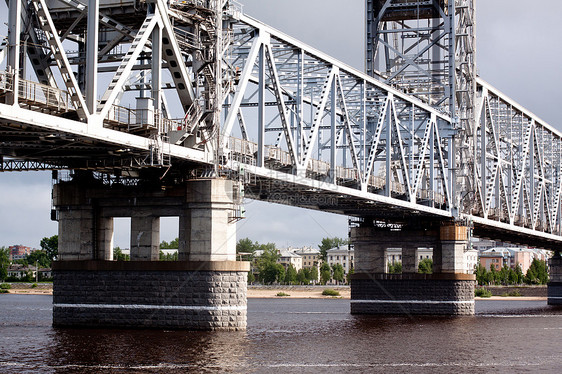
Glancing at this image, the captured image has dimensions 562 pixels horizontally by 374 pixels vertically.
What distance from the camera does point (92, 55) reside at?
1826 inches

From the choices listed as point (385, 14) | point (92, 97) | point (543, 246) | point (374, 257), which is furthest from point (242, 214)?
point (543, 246)

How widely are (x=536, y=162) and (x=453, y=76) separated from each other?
159 feet

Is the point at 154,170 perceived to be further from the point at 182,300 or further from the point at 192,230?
the point at 182,300

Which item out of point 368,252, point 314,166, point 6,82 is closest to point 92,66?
point 6,82

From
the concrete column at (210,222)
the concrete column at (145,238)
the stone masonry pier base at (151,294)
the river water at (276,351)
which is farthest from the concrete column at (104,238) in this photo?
the concrete column at (210,222)

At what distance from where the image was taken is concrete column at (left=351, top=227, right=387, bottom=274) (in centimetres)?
10581

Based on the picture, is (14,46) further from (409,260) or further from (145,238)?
(409,260)

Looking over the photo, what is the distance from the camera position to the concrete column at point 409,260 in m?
107

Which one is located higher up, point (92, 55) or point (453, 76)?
point (453, 76)

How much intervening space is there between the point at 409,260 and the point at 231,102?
154ft

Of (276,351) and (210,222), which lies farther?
(210,222)

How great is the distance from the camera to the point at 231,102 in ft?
218

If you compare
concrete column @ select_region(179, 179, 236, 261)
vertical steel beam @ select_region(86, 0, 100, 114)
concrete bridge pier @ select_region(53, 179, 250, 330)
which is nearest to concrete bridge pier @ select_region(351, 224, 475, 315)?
concrete bridge pier @ select_region(53, 179, 250, 330)

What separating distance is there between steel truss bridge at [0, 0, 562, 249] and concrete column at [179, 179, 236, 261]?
141 cm
